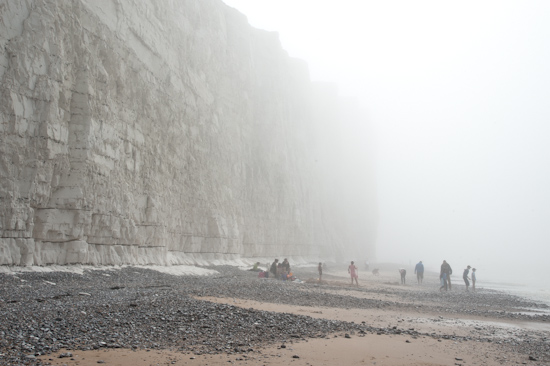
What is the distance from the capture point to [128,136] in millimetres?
18297

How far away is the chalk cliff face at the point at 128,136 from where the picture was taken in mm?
12703

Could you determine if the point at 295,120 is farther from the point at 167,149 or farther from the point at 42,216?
the point at 42,216

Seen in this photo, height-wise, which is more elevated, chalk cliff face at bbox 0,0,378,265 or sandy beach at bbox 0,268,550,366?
chalk cliff face at bbox 0,0,378,265

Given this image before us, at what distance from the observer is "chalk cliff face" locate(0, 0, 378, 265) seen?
12.7m

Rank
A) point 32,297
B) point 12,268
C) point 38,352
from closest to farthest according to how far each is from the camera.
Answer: point 38,352 < point 32,297 < point 12,268

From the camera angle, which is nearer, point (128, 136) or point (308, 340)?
point (308, 340)

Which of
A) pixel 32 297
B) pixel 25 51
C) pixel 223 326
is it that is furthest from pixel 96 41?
pixel 223 326

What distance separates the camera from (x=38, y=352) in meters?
5.13

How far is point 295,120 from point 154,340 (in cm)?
5317

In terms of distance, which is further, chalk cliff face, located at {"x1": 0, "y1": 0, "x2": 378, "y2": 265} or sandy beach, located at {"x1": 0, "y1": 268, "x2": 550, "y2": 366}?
chalk cliff face, located at {"x1": 0, "y1": 0, "x2": 378, "y2": 265}

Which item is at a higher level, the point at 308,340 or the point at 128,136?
the point at 128,136

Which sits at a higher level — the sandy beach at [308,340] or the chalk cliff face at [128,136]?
the chalk cliff face at [128,136]

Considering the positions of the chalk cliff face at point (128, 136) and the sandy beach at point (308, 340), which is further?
the chalk cliff face at point (128, 136)

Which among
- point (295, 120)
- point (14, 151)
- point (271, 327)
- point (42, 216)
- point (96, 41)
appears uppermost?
point (295, 120)
